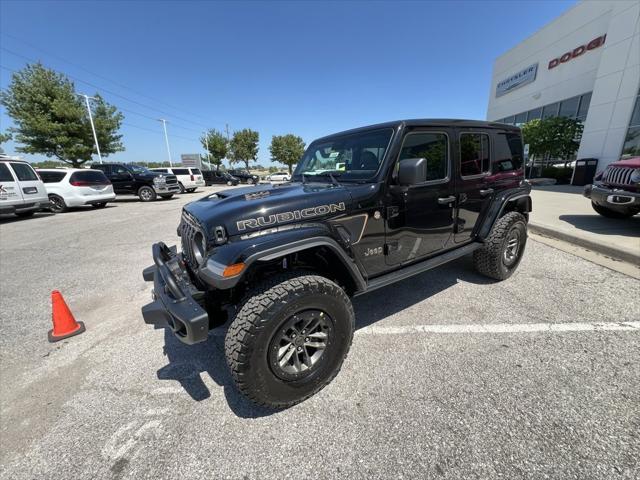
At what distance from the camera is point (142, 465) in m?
1.57

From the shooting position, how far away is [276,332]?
71.1 inches

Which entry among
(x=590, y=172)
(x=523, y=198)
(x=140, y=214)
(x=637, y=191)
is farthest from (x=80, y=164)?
(x=590, y=172)

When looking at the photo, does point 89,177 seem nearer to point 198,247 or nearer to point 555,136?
point 198,247

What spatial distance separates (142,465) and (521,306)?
141 inches

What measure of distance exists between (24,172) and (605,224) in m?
15.4

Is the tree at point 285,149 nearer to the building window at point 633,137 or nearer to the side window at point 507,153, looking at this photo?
the building window at point 633,137

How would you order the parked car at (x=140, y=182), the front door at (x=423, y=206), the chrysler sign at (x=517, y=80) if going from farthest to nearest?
the chrysler sign at (x=517, y=80) → the parked car at (x=140, y=182) → the front door at (x=423, y=206)

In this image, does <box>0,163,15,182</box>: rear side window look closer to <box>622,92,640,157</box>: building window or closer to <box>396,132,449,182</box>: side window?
<box>396,132,449,182</box>: side window

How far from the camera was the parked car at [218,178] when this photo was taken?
26430mm

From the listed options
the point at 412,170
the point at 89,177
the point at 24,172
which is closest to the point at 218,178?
the point at 89,177

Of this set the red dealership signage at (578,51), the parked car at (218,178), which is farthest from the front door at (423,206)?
the parked car at (218,178)

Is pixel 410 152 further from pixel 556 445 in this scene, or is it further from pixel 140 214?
pixel 140 214

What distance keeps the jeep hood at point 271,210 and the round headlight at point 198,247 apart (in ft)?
0.44

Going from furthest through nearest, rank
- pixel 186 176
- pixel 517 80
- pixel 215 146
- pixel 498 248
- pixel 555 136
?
pixel 215 146
pixel 517 80
pixel 186 176
pixel 555 136
pixel 498 248
